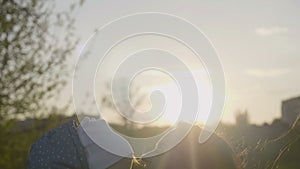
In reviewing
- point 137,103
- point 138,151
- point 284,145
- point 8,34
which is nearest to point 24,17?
point 8,34

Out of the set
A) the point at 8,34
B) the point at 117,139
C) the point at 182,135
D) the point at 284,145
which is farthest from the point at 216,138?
the point at 8,34

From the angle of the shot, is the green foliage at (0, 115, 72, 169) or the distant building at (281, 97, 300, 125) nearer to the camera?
the distant building at (281, 97, 300, 125)

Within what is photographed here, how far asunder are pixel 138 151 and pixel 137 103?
2085 centimetres

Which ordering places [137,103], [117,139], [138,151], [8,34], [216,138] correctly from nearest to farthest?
[216,138], [117,139], [138,151], [8,34], [137,103]

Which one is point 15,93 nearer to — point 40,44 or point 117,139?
point 40,44

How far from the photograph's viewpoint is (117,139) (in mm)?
3863

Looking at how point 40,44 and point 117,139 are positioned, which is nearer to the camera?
point 117,139

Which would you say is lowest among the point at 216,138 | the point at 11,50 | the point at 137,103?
the point at 137,103

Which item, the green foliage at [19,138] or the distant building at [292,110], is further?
the green foliage at [19,138]

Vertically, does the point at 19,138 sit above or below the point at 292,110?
below

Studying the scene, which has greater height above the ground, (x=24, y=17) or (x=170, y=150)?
(x=170, y=150)

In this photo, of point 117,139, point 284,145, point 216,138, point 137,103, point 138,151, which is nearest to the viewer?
point 216,138

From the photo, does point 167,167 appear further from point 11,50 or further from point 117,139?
point 11,50

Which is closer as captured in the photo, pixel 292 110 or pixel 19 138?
pixel 19 138
